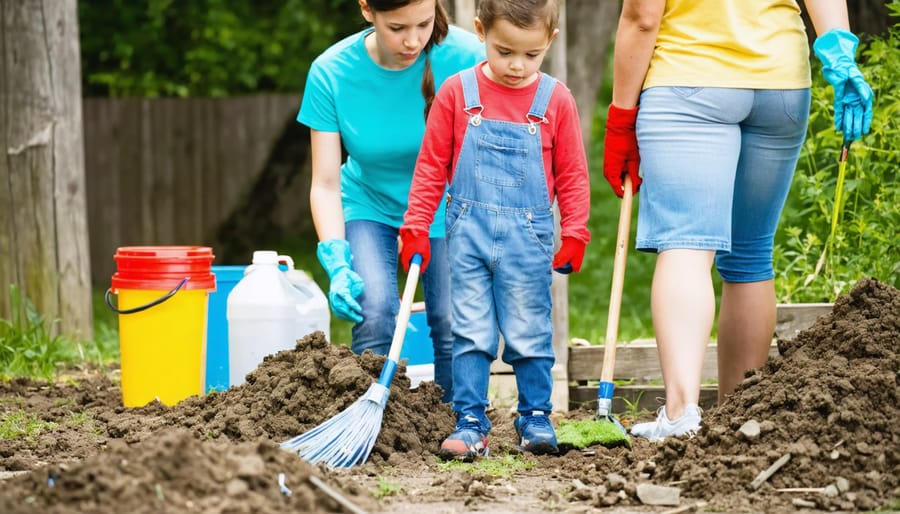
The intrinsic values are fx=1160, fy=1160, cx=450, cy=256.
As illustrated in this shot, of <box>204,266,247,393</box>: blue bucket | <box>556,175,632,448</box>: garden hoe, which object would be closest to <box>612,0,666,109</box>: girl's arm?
A: <box>556,175,632,448</box>: garden hoe

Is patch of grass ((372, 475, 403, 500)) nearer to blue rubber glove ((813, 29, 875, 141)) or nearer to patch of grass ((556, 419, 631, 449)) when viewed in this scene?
patch of grass ((556, 419, 631, 449))

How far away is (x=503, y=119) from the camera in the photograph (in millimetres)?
3805

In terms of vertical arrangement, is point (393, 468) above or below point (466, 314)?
below

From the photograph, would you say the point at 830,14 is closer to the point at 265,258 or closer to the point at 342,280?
the point at 342,280

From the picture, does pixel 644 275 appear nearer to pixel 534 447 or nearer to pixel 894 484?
pixel 534 447

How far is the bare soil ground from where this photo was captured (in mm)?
2619

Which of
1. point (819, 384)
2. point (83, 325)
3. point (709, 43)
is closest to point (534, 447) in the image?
point (819, 384)

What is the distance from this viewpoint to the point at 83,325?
6242 millimetres

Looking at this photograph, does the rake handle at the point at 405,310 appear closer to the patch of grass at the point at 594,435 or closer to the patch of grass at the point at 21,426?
the patch of grass at the point at 594,435

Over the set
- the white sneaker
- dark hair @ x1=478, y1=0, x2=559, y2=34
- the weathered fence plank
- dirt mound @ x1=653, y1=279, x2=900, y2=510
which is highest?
dark hair @ x1=478, y1=0, x2=559, y2=34

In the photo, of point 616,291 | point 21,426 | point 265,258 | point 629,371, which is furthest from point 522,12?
point 21,426

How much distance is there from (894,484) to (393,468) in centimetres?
141

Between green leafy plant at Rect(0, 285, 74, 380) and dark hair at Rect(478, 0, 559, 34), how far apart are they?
282 centimetres

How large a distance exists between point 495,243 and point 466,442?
646mm
